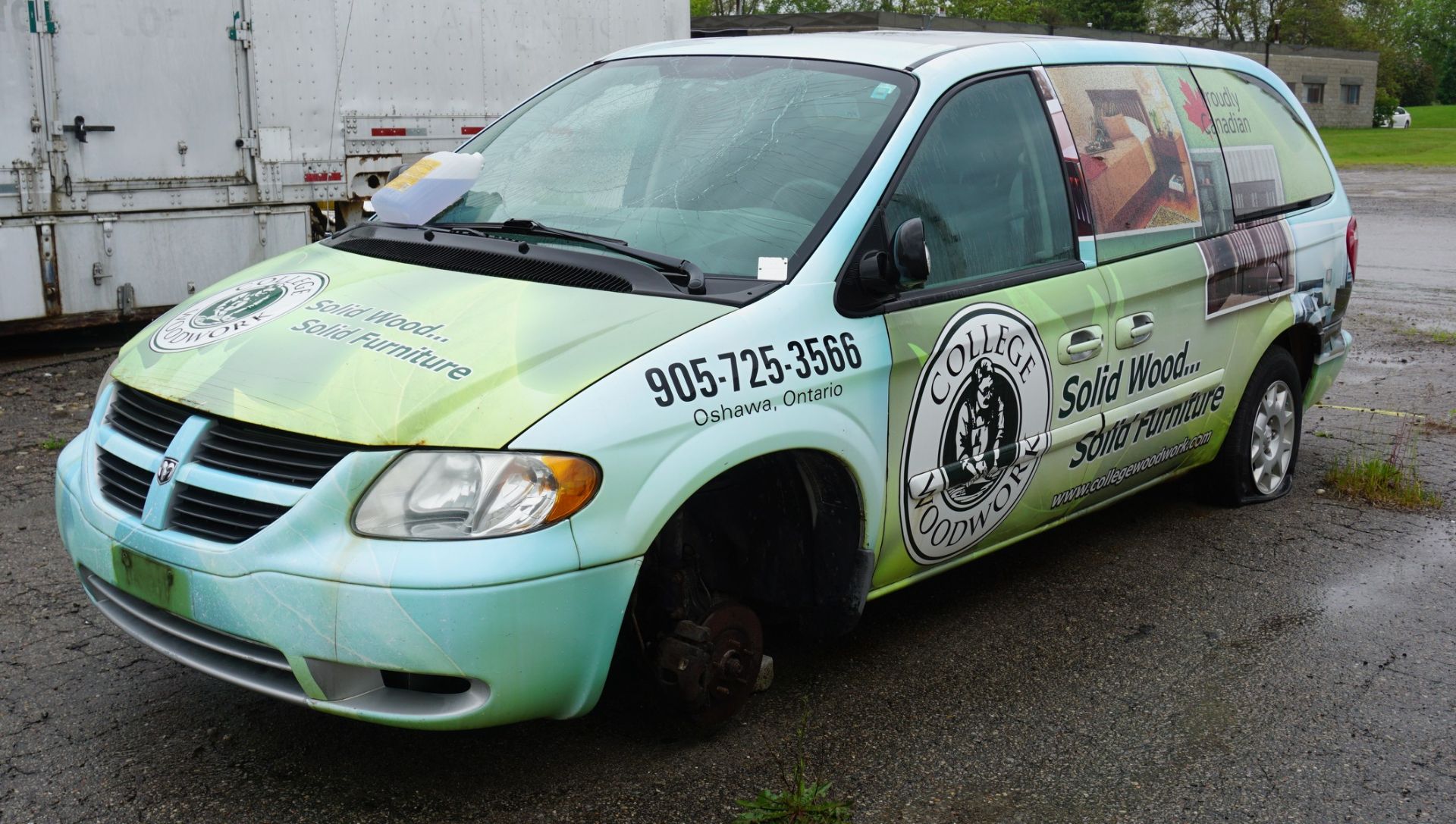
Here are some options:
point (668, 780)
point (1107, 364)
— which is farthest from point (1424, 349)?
point (668, 780)

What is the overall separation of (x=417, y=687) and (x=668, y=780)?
70cm

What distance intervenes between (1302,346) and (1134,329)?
70.2 inches

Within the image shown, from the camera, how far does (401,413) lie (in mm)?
2891

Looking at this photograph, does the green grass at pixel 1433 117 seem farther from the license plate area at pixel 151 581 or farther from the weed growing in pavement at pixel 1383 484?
the license plate area at pixel 151 581

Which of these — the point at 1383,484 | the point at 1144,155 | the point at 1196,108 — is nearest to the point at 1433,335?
the point at 1383,484

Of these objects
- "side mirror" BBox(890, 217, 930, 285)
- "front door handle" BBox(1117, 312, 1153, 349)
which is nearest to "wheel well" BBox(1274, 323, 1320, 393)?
"front door handle" BBox(1117, 312, 1153, 349)

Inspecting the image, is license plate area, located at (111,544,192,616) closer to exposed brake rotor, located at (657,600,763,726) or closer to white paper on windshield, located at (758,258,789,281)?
exposed brake rotor, located at (657,600,763,726)

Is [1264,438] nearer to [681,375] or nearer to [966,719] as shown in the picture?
[966,719]

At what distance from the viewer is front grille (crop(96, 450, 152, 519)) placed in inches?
125

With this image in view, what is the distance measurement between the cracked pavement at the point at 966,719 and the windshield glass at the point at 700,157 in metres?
1.29

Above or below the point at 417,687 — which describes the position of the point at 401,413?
above

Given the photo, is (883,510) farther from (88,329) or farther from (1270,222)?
(88,329)

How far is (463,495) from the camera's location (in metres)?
2.84

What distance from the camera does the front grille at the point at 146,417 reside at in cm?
317
